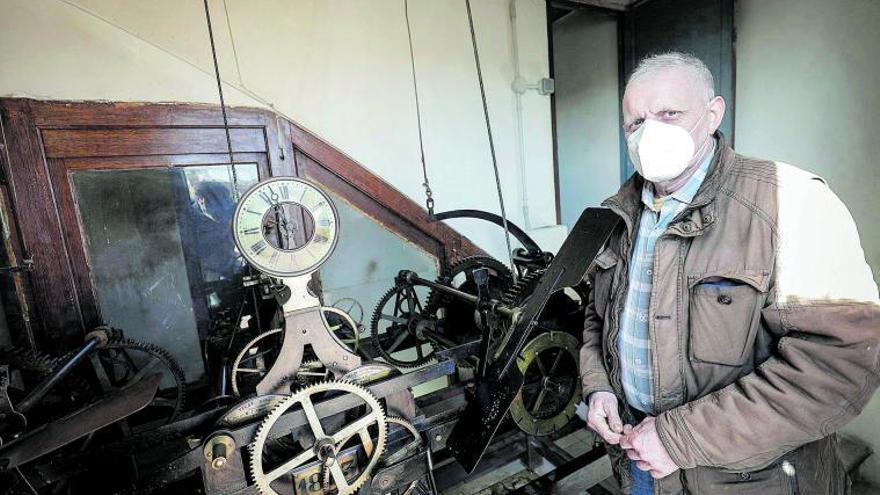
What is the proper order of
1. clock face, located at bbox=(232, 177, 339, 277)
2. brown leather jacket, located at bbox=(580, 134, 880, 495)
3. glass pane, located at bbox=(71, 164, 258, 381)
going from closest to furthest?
brown leather jacket, located at bbox=(580, 134, 880, 495) < clock face, located at bbox=(232, 177, 339, 277) < glass pane, located at bbox=(71, 164, 258, 381)

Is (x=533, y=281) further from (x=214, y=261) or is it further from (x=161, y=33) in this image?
(x=161, y=33)

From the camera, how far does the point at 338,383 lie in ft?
4.00

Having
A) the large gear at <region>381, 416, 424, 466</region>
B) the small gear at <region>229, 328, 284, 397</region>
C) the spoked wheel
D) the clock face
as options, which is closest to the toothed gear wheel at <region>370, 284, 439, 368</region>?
the spoked wheel

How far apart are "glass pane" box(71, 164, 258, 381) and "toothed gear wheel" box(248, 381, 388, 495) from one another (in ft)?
4.00

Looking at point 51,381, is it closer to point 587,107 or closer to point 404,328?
point 404,328

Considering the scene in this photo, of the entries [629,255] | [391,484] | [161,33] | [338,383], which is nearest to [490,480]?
[391,484]

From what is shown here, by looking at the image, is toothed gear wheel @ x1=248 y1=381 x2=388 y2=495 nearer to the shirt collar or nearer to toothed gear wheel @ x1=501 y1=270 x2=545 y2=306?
toothed gear wheel @ x1=501 y1=270 x2=545 y2=306

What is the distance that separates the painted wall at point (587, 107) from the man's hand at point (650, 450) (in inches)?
121

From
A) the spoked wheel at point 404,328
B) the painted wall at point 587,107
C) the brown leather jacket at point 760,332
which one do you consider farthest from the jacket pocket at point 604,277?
the painted wall at point 587,107

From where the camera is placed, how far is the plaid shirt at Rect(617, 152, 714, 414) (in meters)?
1.07

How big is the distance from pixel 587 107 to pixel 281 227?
3.69 meters

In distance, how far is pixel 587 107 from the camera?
4113 millimetres

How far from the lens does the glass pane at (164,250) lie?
2.01m

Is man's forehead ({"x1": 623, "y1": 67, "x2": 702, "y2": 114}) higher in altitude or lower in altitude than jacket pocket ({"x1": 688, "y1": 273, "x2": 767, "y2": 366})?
higher
